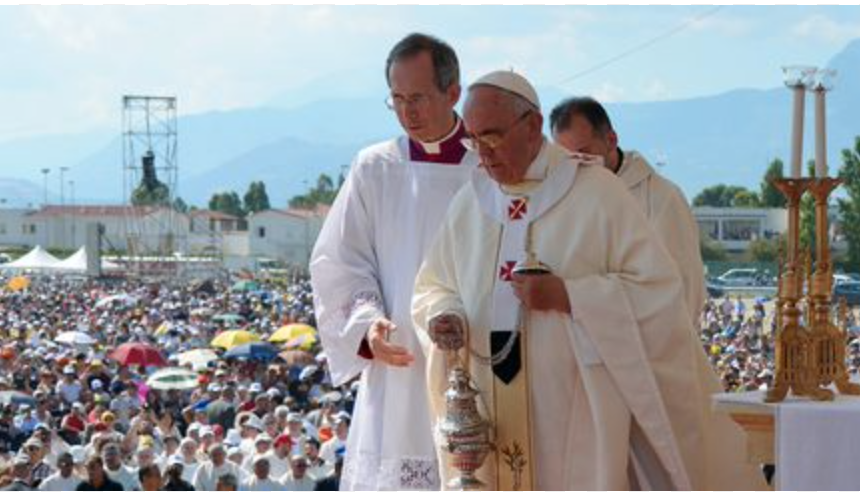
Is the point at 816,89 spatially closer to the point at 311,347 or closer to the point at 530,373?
the point at 530,373

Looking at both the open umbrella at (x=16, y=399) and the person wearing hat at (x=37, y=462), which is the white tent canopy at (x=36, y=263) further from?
the person wearing hat at (x=37, y=462)

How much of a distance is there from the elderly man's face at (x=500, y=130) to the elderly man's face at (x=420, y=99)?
0.38 m

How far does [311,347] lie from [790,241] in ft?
66.0

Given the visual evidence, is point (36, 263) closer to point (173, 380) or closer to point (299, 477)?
point (173, 380)

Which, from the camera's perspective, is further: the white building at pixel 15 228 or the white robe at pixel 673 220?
the white building at pixel 15 228

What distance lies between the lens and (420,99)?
3.94m

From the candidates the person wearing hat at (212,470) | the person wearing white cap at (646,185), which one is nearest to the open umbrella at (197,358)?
the person wearing hat at (212,470)

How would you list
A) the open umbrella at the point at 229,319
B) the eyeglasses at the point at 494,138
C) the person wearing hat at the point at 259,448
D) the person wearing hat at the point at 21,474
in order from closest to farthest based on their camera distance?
the eyeglasses at the point at 494,138
the person wearing hat at the point at 21,474
the person wearing hat at the point at 259,448
the open umbrella at the point at 229,319

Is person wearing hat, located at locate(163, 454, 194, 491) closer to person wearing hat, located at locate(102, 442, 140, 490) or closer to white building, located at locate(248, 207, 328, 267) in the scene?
person wearing hat, located at locate(102, 442, 140, 490)

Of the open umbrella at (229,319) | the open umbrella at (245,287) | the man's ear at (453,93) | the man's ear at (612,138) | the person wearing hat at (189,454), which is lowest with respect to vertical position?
the open umbrella at (245,287)

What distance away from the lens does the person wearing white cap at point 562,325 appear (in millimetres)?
3461

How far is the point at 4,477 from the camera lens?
923 centimetres

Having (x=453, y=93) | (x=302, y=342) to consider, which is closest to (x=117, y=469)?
(x=453, y=93)

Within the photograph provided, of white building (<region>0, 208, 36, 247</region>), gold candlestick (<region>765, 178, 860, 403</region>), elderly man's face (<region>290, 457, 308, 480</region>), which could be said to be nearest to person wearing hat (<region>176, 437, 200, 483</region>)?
elderly man's face (<region>290, 457, 308, 480</region>)
